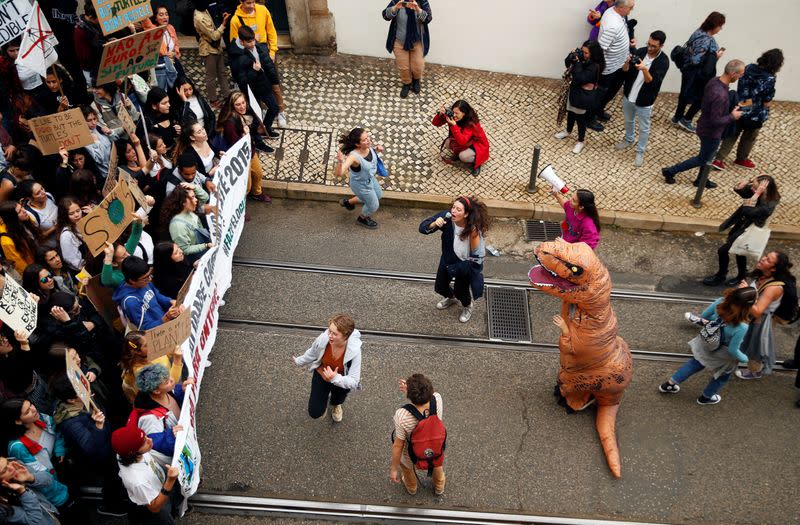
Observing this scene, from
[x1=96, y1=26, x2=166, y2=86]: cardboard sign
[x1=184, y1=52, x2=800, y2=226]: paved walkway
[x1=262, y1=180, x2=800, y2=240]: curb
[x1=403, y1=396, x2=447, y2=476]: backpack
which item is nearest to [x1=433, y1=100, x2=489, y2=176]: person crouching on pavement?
[x1=184, y1=52, x2=800, y2=226]: paved walkway

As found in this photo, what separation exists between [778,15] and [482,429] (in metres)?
7.38

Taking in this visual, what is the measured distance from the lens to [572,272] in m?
5.97

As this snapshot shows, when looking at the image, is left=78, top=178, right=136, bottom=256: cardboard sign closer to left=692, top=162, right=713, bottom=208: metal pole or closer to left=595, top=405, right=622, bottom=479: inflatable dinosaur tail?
left=595, top=405, right=622, bottom=479: inflatable dinosaur tail

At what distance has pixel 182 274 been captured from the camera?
6.52m

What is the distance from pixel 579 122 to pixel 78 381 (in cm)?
693

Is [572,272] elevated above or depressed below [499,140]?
above

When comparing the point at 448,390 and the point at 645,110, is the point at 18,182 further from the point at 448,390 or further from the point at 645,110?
the point at 645,110

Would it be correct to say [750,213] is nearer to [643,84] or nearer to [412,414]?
[643,84]

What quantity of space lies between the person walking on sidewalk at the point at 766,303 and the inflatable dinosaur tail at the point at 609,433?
1414mm

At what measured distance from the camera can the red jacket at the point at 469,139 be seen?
9.03 meters

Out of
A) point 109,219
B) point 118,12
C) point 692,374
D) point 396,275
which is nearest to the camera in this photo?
point 109,219

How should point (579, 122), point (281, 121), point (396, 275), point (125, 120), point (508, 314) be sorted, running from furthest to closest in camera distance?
point (281, 121)
point (579, 122)
point (396, 275)
point (508, 314)
point (125, 120)

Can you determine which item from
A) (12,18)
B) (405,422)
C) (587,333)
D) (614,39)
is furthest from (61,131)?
(614,39)

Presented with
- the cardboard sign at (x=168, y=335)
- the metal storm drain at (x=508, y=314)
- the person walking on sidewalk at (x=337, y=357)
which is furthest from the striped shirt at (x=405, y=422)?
the metal storm drain at (x=508, y=314)
